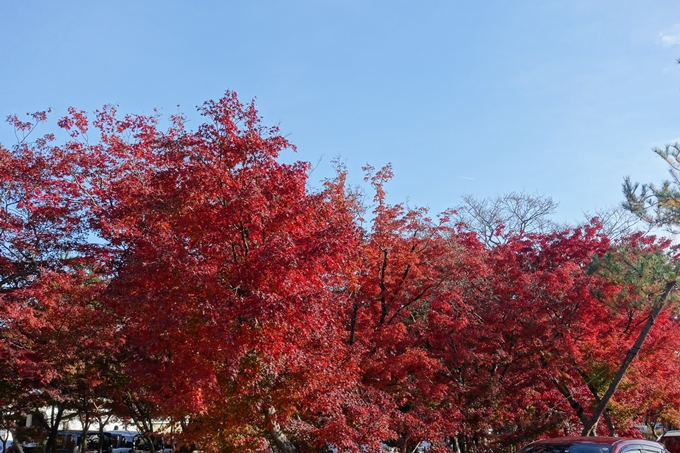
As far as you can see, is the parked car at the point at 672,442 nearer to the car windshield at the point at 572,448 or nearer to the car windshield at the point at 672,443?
the car windshield at the point at 672,443

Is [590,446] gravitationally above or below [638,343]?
below

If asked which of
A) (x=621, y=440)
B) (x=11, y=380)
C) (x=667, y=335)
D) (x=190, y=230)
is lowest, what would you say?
(x=621, y=440)

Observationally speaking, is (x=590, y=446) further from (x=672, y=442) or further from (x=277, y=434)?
(x=672, y=442)

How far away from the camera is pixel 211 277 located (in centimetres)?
852

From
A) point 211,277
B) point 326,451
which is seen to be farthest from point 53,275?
point 326,451

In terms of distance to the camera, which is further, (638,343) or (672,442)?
(672,442)

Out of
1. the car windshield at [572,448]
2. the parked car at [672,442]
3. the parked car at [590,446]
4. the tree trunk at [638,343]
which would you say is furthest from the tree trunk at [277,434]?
the parked car at [672,442]

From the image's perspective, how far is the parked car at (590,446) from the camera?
22.3ft

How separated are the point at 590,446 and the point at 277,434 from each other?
5.43 meters

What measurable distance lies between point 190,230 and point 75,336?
7245mm

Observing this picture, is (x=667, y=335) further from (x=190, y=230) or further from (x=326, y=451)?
(x=190, y=230)

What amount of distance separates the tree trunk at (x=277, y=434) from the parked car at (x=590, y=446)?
14.0 ft

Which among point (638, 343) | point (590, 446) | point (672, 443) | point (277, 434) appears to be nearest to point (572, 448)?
point (590, 446)

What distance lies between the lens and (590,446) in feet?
22.5
